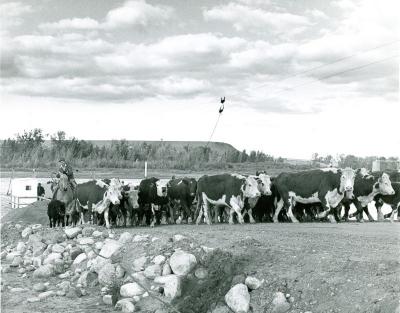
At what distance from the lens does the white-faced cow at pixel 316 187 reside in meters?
17.6

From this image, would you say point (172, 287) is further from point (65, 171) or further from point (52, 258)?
point (65, 171)

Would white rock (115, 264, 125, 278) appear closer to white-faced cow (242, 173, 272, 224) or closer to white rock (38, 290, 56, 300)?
white rock (38, 290, 56, 300)

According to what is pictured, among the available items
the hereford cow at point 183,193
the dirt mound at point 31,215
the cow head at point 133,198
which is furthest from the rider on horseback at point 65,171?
the dirt mound at point 31,215

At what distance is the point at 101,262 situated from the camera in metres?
12.3

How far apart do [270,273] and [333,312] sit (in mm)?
1631

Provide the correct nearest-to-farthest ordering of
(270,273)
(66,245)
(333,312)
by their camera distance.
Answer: (333,312), (270,273), (66,245)

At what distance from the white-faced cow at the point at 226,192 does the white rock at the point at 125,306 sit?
7.63 meters

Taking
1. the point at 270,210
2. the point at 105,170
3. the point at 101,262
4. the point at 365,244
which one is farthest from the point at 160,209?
the point at 105,170

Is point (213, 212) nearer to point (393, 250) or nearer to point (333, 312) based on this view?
point (393, 250)

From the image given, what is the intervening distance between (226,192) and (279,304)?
30.8 feet

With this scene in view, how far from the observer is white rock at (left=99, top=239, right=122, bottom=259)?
1289 centimetres

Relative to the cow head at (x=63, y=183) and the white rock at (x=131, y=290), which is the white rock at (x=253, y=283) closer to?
the white rock at (x=131, y=290)

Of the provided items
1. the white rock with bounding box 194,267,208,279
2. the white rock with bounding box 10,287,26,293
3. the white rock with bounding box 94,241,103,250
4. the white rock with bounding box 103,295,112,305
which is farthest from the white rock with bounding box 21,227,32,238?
the white rock with bounding box 194,267,208,279

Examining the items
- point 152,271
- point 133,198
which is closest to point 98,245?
point 152,271
